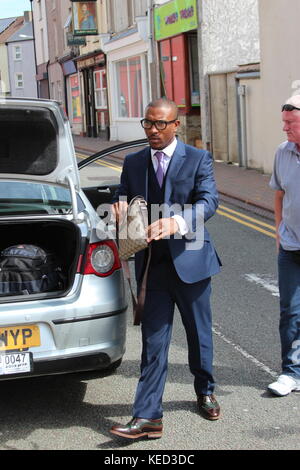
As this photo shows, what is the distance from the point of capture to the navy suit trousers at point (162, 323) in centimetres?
411

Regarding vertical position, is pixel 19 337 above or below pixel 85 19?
below

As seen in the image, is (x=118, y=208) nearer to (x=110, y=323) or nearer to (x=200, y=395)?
(x=110, y=323)

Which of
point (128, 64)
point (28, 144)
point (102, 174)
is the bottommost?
point (102, 174)

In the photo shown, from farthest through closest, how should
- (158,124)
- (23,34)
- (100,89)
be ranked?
(23,34) → (100,89) → (158,124)

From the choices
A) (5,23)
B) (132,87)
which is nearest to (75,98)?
(132,87)

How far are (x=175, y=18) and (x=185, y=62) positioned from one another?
1473 millimetres

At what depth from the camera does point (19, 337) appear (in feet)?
13.4

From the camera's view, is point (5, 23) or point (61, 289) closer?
point (61, 289)

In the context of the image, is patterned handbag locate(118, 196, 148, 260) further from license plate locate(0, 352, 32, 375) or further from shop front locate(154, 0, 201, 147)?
shop front locate(154, 0, 201, 147)

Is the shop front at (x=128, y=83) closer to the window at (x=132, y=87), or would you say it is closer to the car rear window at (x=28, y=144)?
the window at (x=132, y=87)

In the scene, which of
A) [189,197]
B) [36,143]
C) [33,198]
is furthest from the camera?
[36,143]

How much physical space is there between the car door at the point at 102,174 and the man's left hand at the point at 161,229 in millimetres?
1598

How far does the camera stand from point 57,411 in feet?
14.9

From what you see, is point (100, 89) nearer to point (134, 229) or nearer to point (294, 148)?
point (294, 148)
